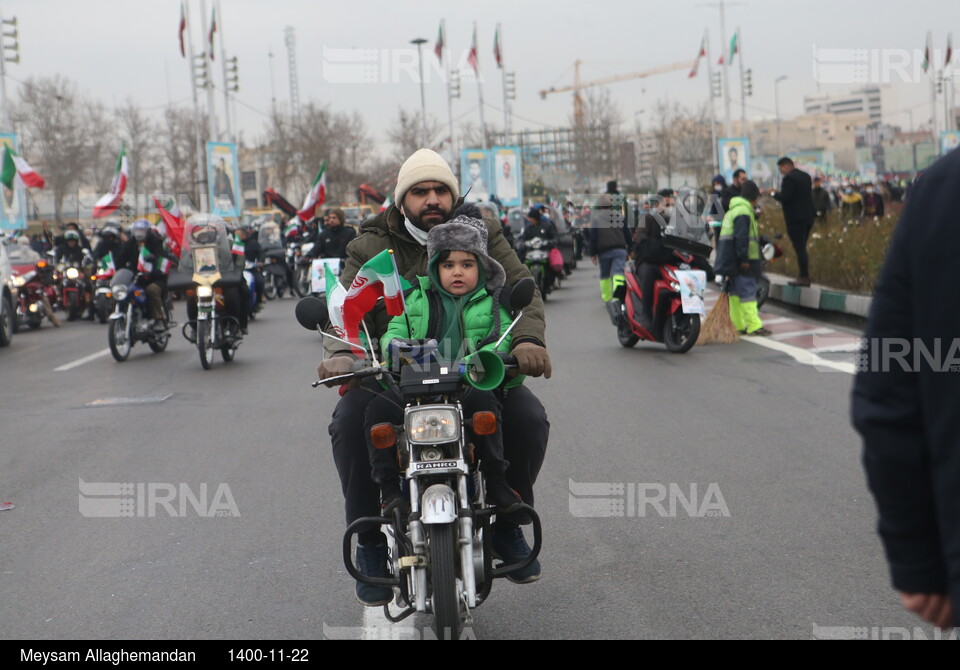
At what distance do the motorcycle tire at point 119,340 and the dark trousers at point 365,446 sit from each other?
12.2 meters

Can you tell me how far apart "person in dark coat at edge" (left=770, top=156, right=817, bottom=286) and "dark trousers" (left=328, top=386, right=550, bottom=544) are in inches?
565

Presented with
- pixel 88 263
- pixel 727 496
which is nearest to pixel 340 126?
pixel 88 263

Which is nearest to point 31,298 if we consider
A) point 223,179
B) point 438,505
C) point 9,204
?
point 9,204

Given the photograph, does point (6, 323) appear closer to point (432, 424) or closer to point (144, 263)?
point (144, 263)

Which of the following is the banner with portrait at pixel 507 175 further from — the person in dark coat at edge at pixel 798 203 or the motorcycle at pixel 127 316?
the motorcycle at pixel 127 316

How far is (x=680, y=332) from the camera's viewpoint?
1389cm

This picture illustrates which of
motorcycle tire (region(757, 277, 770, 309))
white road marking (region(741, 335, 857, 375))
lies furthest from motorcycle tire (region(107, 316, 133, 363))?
motorcycle tire (region(757, 277, 770, 309))

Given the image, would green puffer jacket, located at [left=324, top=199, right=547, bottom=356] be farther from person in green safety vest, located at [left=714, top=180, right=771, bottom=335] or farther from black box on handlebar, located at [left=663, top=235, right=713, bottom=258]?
person in green safety vest, located at [left=714, top=180, right=771, bottom=335]

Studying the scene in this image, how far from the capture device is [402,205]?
500 centimetres

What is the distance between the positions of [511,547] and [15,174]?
31165 mm

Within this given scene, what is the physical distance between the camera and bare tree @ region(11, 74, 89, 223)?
234 feet

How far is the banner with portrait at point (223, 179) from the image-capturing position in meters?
39.7
